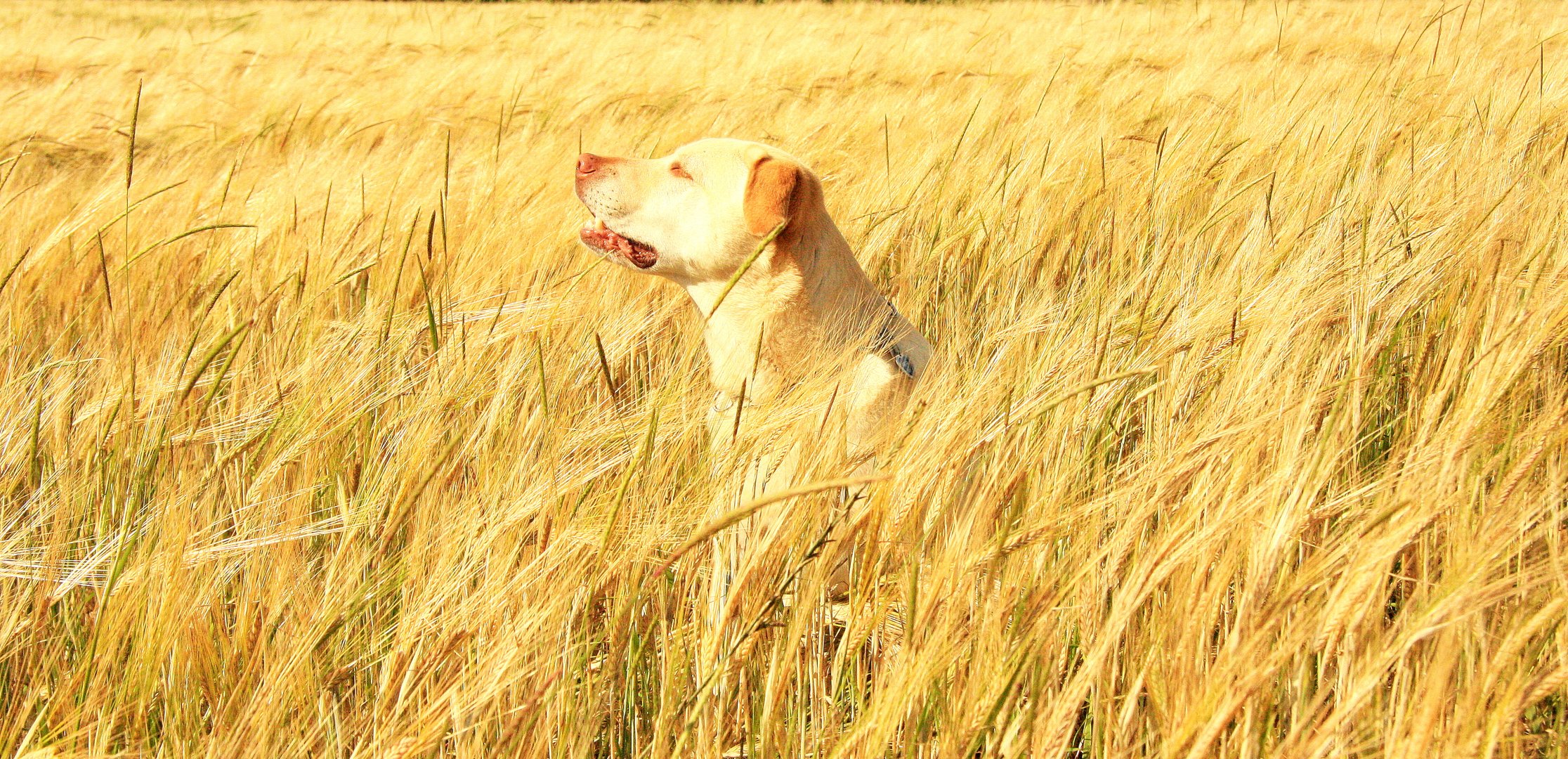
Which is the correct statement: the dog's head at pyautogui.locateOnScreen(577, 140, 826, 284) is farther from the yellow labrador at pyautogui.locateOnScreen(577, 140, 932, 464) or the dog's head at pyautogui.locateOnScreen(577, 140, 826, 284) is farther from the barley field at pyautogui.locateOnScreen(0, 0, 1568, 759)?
the barley field at pyautogui.locateOnScreen(0, 0, 1568, 759)

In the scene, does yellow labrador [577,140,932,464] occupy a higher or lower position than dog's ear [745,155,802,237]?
lower

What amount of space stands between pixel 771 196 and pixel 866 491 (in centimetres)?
82

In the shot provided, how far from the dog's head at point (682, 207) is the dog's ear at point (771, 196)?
0.02 metres

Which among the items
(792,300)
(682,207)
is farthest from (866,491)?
(682,207)

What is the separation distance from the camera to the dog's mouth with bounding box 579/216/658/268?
234 centimetres

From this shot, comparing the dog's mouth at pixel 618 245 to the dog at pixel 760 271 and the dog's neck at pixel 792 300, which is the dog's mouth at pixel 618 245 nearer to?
the dog at pixel 760 271

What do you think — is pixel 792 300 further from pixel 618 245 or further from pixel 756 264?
pixel 618 245

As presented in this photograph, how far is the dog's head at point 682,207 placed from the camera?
2287 millimetres

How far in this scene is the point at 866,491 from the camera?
4.87ft

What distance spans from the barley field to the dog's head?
0.11 metres

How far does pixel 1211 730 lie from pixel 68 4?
786 inches

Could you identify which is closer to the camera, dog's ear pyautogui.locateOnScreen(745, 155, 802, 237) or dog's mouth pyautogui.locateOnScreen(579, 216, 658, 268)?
dog's ear pyautogui.locateOnScreen(745, 155, 802, 237)

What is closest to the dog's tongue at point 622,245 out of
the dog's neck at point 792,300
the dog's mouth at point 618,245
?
the dog's mouth at point 618,245

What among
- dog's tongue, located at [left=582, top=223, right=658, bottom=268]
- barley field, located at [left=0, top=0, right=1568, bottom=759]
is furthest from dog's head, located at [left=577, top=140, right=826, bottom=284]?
barley field, located at [left=0, top=0, right=1568, bottom=759]
